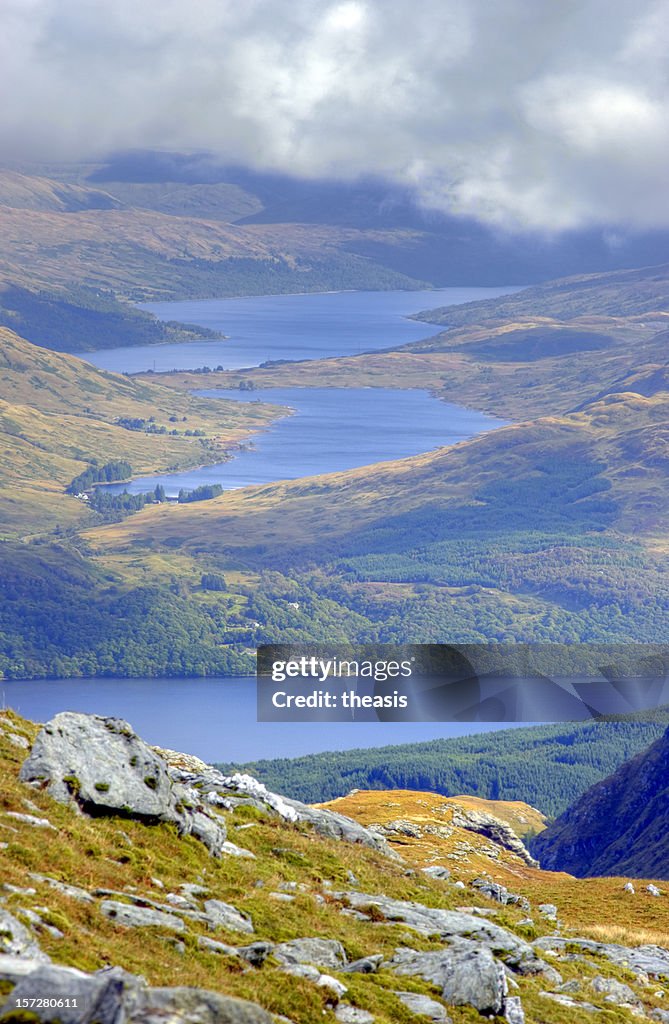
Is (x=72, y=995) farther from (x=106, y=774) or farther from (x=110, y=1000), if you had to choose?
(x=106, y=774)

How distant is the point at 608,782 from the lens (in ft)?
342

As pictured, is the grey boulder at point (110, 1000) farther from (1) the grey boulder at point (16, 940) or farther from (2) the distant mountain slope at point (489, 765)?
(2) the distant mountain slope at point (489, 765)

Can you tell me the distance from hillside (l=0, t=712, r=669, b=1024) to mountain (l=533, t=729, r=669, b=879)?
53.3 m

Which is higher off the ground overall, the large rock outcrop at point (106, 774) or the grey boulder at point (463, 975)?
the large rock outcrop at point (106, 774)

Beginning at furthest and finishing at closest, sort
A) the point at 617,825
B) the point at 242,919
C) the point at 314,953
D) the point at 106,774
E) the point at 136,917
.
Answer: the point at 617,825 → the point at 106,774 → the point at 242,919 → the point at 314,953 → the point at 136,917

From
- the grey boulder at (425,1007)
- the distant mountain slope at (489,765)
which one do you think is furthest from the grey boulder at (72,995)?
the distant mountain slope at (489,765)

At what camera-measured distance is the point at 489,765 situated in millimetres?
157875

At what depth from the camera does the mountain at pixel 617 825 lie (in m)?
84.3

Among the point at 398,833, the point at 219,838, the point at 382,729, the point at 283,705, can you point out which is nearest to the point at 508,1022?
the point at 219,838

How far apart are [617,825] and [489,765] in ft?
209

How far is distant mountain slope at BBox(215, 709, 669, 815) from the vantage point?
144750mm

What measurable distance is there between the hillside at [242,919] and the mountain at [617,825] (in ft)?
175

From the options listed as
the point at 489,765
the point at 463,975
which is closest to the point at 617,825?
the point at 489,765

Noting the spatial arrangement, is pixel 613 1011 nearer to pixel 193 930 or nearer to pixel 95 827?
pixel 193 930
